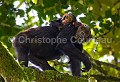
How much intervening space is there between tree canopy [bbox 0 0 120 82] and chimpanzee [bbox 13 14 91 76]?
1.42 meters

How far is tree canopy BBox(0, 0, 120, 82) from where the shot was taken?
24.1ft

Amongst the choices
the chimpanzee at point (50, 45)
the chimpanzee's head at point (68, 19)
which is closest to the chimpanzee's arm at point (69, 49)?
the chimpanzee at point (50, 45)

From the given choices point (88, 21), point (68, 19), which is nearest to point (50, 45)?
point (68, 19)

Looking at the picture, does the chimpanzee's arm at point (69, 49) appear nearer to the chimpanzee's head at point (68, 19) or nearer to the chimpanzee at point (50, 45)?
the chimpanzee at point (50, 45)

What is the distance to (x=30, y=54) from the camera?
560 cm

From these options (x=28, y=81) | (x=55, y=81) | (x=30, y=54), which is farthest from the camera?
(x=30, y=54)

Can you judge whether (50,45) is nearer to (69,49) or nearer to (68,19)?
(69,49)

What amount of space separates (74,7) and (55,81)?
3.43m

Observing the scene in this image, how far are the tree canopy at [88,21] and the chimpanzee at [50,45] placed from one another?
1.42 m

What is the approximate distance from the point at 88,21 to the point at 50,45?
7.03 ft

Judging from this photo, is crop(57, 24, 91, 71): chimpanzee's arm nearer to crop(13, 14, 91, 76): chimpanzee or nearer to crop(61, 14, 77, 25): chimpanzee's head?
crop(13, 14, 91, 76): chimpanzee

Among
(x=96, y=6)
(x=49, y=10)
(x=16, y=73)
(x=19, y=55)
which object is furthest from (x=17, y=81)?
(x=96, y=6)

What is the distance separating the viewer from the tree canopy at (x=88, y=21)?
734 centimetres

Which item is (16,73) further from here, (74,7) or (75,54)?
(74,7)
